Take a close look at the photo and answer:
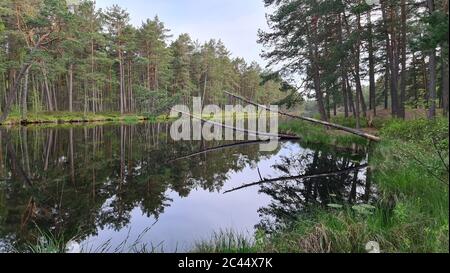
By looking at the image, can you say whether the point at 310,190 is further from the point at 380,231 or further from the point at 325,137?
the point at 325,137

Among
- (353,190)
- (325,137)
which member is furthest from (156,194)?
(325,137)

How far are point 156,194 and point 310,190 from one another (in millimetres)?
3876

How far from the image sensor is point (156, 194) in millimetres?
8492

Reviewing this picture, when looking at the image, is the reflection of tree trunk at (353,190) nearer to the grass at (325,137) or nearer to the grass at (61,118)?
the grass at (325,137)

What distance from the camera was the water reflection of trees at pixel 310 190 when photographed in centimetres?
690

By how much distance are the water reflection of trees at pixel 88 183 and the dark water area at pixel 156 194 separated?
2 centimetres

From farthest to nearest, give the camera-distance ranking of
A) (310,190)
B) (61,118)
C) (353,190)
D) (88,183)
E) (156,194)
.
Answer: (61,118) < (88,183) < (310,190) < (156,194) < (353,190)

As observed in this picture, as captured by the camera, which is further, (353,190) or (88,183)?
(88,183)

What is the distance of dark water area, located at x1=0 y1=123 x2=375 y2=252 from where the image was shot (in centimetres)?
593

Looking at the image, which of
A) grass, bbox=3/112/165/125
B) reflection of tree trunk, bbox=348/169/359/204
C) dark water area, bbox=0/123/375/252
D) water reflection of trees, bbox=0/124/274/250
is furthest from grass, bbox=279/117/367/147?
grass, bbox=3/112/165/125

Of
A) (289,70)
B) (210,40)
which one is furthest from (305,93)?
(210,40)

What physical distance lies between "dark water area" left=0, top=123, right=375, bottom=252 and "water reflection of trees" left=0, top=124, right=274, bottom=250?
0.02m

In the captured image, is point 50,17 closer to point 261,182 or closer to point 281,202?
point 261,182
